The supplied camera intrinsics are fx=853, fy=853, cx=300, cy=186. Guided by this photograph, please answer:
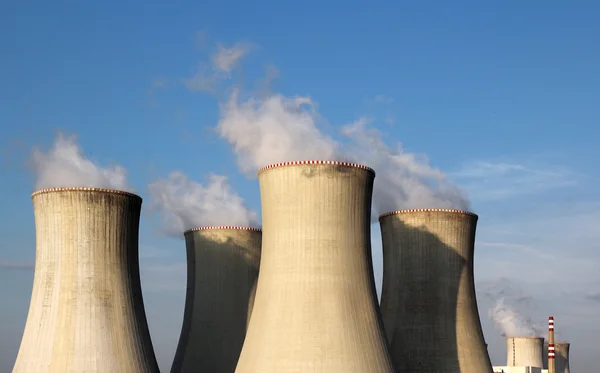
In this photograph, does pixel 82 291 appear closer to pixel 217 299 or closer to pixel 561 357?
pixel 217 299

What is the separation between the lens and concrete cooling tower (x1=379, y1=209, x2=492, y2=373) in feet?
88.8

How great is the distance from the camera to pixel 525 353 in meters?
44.9

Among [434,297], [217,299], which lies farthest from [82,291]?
[434,297]

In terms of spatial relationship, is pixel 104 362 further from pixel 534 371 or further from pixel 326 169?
pixel 534 371

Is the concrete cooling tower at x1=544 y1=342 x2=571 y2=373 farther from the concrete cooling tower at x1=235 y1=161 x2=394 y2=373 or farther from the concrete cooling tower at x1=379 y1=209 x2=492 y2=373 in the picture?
the concrete cooling tower at x1=235 y1=161 x2=394 y2=373

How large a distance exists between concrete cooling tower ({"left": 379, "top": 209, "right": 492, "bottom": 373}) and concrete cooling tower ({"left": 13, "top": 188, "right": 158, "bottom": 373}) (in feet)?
30.7

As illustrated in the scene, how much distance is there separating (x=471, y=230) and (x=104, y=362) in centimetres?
1306

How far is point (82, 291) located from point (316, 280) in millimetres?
5759

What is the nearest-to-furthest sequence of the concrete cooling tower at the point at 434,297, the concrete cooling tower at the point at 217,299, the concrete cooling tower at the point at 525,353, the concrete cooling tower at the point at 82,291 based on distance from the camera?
the concrete cooling tower at the point at 82,291
the concrete cooling tower at the point at 434,297
the concrete cooling tower at the point at 217,299
the concrete cooling tower at the point at 525,353

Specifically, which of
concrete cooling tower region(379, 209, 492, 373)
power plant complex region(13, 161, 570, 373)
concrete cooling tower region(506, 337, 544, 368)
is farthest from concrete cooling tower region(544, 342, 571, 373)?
power plant complex region(13, 161, 570, 373)

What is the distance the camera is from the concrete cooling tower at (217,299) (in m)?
28.6

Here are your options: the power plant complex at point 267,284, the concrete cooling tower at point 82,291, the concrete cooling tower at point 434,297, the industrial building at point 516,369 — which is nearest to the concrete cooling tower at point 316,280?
the power plant complex at point 267,284

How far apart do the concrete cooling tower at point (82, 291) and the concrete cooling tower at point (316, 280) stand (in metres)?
3.26

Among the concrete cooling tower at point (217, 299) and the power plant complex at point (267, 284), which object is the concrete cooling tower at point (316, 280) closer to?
the power plant complex at point (267, 284)
